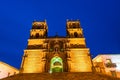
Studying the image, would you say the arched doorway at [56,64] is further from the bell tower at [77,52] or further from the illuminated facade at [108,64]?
the illuminated facade at [108,64]

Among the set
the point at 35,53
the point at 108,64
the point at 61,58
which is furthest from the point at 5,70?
→ the point at 108,64

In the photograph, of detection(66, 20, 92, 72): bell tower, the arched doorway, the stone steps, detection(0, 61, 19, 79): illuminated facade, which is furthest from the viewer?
detection(0, 61, 19, 79): illuminated facade

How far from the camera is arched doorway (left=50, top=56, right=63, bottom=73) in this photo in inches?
1478

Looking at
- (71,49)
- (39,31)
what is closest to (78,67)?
(71,49)

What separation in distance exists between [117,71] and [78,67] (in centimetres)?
855

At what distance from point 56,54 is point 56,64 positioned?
2.10 m

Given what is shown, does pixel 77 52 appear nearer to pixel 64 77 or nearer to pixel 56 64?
pixel 56 64

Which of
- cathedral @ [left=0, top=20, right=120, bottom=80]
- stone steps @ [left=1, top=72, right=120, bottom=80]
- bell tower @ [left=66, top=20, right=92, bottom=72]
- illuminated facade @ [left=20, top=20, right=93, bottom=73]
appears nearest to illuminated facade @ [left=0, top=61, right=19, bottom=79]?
cathedral @ [left=0, top=20, right=120, bottom=80]

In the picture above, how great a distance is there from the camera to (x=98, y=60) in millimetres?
41188

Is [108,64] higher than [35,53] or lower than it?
lower

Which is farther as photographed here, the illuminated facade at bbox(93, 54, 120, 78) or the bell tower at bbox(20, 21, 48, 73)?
the illuminated facade at bbox(93, 54, 120, 78)

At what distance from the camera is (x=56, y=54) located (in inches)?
1494

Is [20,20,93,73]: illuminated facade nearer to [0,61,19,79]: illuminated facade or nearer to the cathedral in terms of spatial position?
the cathedral

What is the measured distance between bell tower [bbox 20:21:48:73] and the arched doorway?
2.12 metres
